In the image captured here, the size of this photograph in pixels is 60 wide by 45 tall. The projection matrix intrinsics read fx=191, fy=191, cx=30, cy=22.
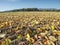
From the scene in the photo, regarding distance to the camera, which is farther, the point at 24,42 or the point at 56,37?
the point at 56,37

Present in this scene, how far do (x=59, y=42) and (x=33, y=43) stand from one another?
0.56m

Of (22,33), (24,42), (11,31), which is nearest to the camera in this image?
(24,42)

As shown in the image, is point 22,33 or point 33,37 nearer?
point 33,37

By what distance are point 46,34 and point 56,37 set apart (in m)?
0.27

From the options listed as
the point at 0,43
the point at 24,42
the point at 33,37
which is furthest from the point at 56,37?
the point at 0,43

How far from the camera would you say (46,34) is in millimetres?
4559

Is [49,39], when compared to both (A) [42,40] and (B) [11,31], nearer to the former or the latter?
(A) [42,40]

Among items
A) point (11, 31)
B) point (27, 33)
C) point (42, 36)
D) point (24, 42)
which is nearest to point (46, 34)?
point (42, 36)

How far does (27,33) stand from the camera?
4.64m

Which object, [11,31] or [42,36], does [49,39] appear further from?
[11,31]

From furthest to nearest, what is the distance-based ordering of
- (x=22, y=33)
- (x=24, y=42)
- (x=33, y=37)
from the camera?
(x=22, y=33) < (x=33, y=37) < (x=24, y=42)

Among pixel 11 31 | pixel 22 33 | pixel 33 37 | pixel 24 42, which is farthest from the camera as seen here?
pixel 11 31

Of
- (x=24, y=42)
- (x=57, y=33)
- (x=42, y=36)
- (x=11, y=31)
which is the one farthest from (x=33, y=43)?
(x=11, y=31)

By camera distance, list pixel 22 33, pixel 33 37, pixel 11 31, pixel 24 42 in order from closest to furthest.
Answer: pixel 24 42, pixel 33 37, pixel 22 33, pixel 11 31
